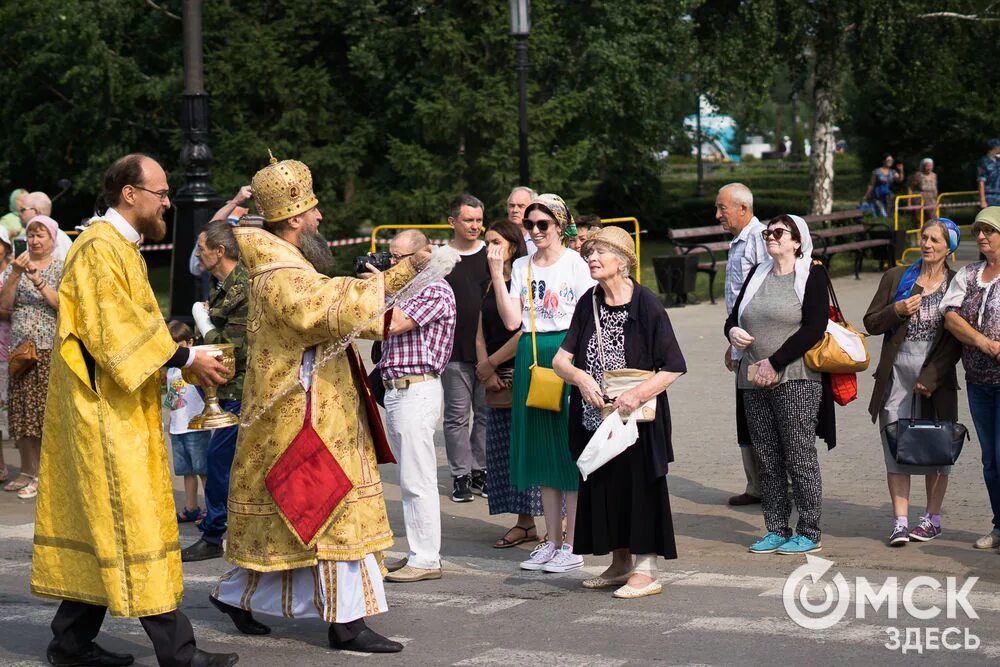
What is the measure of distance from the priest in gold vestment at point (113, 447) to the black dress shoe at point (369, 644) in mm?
510

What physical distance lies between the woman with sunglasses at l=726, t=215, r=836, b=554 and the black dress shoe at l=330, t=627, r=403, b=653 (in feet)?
8.61

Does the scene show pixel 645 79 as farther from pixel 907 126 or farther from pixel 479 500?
pixel 479 500

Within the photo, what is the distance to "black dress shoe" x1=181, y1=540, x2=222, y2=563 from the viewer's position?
8258mm

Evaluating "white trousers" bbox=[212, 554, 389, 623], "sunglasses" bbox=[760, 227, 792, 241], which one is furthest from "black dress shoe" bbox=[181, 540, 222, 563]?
"sunglasses" bbox=[760, 227, 792, 241]

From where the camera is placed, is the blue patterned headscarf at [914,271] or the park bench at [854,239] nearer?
the blue patterned headscarf at [914,271]

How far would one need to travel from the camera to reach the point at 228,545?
6293mm

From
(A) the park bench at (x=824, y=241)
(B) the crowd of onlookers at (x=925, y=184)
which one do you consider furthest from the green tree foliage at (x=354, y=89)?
(A) the park bench at (x=824, y=241)

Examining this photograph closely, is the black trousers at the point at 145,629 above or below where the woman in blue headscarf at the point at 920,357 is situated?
below

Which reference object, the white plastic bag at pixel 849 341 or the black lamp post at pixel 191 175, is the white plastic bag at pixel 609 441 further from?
the black lamp post at pixel 191 175

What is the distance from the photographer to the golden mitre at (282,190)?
20.2 feet

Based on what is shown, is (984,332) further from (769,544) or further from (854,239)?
(854,239)

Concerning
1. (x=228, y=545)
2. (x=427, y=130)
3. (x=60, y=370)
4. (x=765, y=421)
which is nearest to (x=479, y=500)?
(x=765, y=421)

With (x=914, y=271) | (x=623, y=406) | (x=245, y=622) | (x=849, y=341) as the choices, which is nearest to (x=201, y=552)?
(x=245, y=622)

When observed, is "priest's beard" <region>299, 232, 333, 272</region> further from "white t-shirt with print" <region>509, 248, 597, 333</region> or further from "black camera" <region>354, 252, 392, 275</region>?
"white t-shirt with print" <region>509, 248, 597, 333</region>
